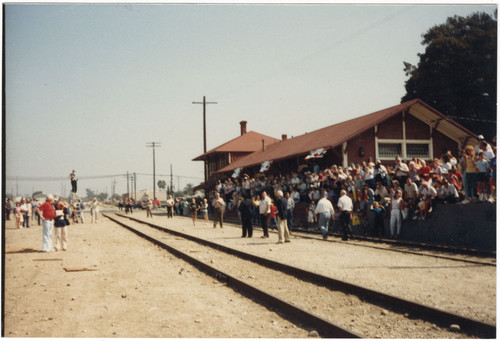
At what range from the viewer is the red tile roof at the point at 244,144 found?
53656 mm

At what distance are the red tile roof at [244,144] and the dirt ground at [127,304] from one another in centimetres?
4031

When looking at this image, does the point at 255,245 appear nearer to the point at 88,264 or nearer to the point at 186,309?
the point at 88,264

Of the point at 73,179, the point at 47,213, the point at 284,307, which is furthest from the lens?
the point at 73,179

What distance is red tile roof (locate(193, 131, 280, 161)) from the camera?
53.7 m

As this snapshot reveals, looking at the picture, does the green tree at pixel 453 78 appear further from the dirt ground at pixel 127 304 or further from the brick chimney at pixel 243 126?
the brick chimney at pixel 243 126

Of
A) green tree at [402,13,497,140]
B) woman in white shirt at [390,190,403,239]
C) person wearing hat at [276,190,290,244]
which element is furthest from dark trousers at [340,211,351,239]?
Answer: green tree at [402,13,497,140]

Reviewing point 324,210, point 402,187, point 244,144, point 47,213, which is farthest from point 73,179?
point 244,144

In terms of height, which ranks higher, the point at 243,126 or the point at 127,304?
the point at 243,126

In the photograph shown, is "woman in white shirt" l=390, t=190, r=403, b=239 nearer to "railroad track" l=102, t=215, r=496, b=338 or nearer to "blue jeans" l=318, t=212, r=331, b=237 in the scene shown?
"blue jeans" l=318, t=212, r=331, b=237

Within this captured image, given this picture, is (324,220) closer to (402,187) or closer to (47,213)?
(402,187)

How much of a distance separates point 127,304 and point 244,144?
4794cm

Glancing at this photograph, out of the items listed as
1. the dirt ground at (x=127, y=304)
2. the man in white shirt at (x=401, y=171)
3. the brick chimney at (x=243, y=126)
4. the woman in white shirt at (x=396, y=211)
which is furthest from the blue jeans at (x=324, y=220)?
the brick chimney at (x=243, y=126)

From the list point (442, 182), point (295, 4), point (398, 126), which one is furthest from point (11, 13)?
point (398, 126)

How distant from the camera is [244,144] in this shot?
5591 cm
